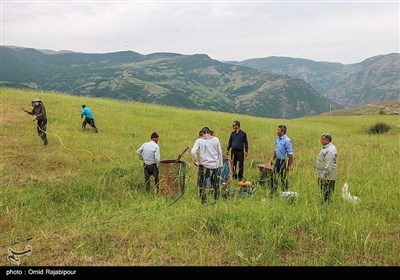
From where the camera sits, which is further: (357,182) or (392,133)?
(392,133)

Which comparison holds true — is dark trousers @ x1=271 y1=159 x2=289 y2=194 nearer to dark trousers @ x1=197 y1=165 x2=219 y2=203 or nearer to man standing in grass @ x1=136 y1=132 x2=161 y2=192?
dark trousers @ x1=197 y1=165 x2=219 y2=203

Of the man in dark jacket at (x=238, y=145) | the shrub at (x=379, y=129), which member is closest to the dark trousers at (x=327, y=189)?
Answer: the man in dark jacket at (x=238, y=145)

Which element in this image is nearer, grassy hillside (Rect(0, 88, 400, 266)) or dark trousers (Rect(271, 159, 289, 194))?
grassy hillside (Rect(0, 88, 400, 266))

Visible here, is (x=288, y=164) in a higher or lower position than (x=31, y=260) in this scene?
higher

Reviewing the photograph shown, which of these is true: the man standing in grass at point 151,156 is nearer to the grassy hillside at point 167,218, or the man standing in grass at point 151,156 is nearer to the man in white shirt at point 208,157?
the grassy hillside at point 167,218

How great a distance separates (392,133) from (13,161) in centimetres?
2854

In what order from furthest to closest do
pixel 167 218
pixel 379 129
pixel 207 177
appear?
pixel 379 129 → pixel 207 177 → pixel 167 218

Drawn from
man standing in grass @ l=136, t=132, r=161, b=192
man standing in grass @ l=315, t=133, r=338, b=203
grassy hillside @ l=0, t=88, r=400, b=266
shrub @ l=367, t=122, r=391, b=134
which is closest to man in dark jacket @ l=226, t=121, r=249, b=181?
grassy hillside @ l=0, t=88, r=400, b=266

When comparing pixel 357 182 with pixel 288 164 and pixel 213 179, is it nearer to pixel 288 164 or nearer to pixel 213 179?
pixel 288 164

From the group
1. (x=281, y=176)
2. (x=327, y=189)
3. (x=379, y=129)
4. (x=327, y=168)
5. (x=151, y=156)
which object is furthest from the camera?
(x=379, y=129)

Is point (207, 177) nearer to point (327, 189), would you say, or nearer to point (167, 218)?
point (167, 218)

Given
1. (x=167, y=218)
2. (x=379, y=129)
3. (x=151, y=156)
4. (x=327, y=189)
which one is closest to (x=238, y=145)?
(x=151, y=156)
